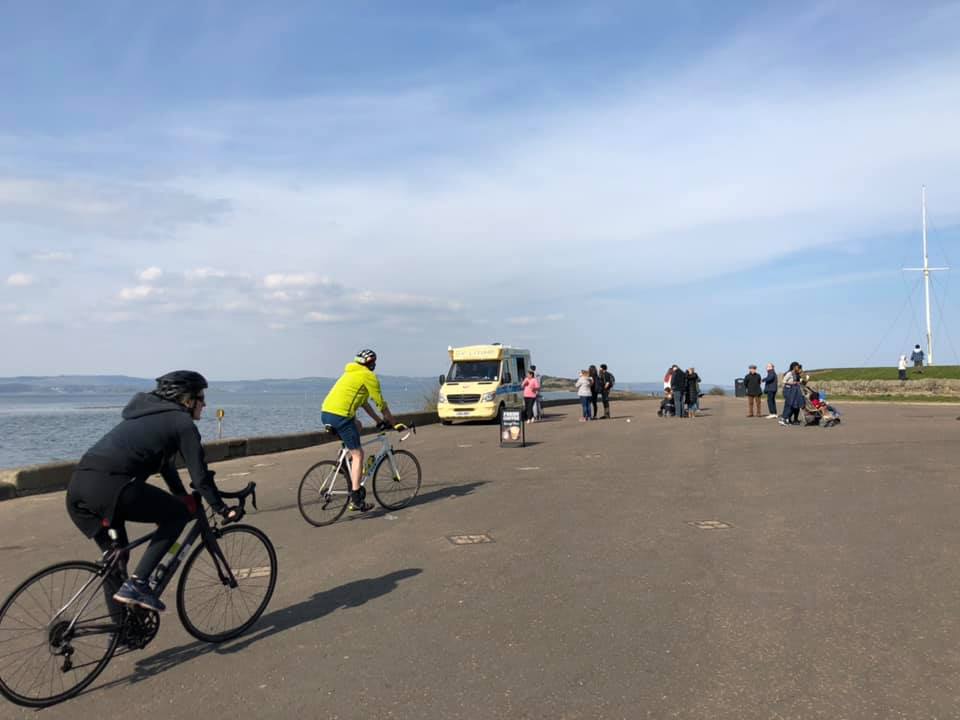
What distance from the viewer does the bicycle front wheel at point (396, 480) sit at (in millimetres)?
9996

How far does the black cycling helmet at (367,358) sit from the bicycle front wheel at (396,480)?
4.46 ft

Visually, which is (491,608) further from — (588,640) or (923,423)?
(923,423)

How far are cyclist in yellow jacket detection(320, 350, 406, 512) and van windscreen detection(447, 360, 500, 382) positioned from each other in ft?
59.9

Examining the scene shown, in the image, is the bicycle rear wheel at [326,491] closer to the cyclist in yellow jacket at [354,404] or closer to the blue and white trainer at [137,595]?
the cyclist in yellow jacket at [354,404]

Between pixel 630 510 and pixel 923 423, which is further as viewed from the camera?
pixel 923 423

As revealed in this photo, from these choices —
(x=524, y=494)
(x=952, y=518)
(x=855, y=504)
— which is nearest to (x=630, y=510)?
(x=524, y=494)

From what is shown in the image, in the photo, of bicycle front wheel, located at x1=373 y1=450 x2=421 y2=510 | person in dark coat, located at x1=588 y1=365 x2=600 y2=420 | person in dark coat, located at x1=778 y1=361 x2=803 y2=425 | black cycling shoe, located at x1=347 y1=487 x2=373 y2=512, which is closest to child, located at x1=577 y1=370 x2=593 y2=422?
person in dark coat, located at x1=588 y1=365 x2=600 y2=420

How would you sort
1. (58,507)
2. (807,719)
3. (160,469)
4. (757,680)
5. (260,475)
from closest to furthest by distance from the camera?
(807,719), (757,680), (160,469), (58,507), (260,475)

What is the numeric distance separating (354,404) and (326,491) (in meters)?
1.09

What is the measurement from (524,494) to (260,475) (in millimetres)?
5388

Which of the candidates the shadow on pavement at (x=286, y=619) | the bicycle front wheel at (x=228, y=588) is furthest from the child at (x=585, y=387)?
the bicycle front wheel at (x=228, y=588)

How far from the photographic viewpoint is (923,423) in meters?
23.2

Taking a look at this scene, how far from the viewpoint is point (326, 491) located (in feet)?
30.8

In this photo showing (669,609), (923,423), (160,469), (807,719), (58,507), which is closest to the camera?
(807,719)
